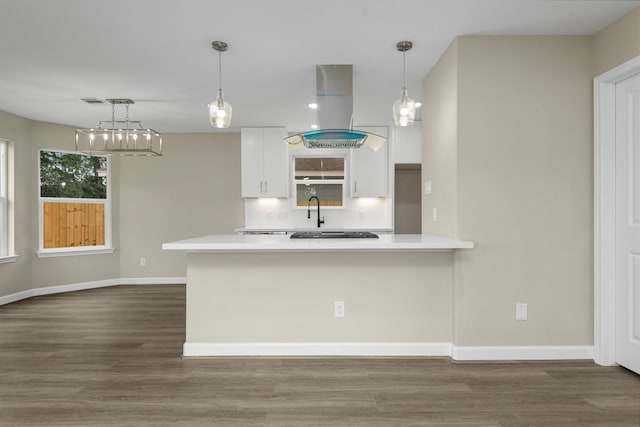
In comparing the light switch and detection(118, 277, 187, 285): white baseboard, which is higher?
the light switch

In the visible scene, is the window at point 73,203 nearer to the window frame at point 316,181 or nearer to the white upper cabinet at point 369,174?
the window frame at point 316,181

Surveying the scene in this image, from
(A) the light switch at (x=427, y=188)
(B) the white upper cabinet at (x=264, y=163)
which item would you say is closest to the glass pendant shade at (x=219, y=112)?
(A) the light switch at (x=427, y=188)

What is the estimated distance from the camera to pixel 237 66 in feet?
11.1

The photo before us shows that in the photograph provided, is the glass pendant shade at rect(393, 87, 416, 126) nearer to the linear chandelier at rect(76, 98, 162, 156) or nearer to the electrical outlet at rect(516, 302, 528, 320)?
the electrical outlet at rect(516, 302, 528, 320)

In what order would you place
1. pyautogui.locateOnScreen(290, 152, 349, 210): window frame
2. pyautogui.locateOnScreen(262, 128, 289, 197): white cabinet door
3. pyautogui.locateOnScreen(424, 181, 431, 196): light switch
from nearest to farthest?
pyautogui.locateOnScreen(424, 181, 431, 196): light switch, pyautogui.locateOnScreen(262, 128, 289, 197): white cabinet door, pyautogui.locateOnScreen(290, 152, 349, 210): window frame

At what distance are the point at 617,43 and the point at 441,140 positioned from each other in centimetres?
127

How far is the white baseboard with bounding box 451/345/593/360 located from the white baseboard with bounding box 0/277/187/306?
14.5 feet

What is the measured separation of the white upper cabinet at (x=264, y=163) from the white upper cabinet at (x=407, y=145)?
154 cm

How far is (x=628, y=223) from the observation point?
8.66ft

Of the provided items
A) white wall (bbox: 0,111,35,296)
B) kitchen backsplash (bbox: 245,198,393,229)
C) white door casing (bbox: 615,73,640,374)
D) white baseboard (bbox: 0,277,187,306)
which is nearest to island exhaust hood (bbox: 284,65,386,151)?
white door casing (bbox: 615,73,640,374)

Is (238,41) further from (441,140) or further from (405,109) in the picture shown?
(441,140)

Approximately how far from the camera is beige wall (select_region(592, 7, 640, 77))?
2463 mm

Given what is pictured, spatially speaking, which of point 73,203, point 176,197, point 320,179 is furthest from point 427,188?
point 73,203

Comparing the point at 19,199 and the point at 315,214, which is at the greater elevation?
the point at 19,199
